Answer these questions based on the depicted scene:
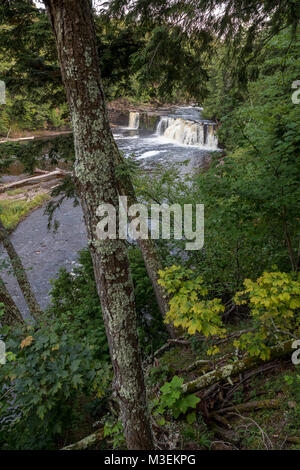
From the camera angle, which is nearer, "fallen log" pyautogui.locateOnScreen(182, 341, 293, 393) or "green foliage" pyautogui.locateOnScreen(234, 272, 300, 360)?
"green foliage" pyautogui.locateOnScreen(234, 272, 300, 360)

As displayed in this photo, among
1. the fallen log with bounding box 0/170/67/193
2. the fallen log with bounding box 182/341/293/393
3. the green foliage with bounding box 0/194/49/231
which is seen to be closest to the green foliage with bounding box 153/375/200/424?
the fallen log with bounding box 182/341/293/393

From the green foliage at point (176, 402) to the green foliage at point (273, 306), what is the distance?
0.92 metres

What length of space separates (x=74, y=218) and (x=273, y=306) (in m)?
13.9

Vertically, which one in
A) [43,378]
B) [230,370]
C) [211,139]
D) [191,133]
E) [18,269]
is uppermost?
[191,133]

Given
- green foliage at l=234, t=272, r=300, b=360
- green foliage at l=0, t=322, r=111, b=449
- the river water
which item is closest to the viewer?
green foliage at l=0, t=322, r=111, b=449

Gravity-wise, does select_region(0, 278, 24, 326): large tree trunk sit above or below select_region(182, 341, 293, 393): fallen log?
below

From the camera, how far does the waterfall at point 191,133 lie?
2212 centimetres

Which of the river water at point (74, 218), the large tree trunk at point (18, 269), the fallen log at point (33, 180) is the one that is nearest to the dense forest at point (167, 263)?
the large tree trunk at point (18, 269)

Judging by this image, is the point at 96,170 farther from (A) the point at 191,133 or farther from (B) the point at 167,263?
(A) the point at 191,133

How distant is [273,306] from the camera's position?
10.0ft

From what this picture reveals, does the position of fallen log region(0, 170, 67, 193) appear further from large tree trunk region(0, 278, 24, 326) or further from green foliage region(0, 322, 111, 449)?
green foliage region(0, 322, 111, 449)

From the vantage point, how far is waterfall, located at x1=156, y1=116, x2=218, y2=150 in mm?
22125

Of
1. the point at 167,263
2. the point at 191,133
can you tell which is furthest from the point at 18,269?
the point at 191,133
